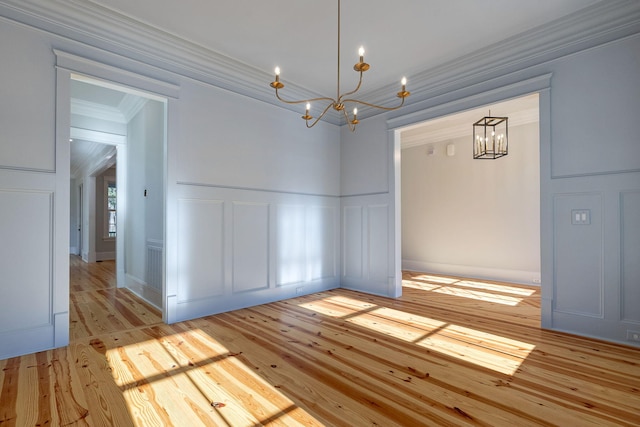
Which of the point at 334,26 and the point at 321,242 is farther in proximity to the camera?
the point at 321,242

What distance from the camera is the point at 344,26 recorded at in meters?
3.16

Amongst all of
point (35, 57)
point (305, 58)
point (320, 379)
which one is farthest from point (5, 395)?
point (305, 58)

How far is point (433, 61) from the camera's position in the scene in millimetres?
3883

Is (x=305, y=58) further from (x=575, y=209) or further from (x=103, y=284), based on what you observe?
(x=103, y=284)

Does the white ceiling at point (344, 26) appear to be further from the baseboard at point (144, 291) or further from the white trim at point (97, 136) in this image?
the baseboard at point (144, 291)

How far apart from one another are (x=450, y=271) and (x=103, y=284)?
21.4ft

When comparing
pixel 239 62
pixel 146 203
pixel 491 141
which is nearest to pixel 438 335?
pixel 491 141

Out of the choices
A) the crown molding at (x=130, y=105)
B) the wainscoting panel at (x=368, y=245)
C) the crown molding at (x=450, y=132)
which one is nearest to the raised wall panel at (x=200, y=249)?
the crown molding at (x=130, y=105)

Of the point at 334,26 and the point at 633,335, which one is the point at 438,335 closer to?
the point at 633,335

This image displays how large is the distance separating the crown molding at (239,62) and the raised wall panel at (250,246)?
1.55 meters

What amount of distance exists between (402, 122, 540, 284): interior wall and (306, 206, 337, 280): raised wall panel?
8.37 feet

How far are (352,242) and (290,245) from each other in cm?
111

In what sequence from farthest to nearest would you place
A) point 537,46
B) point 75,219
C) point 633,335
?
point 75,219 → point 537,46 → point 633,335

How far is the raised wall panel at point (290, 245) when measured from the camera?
4492 millimetres
